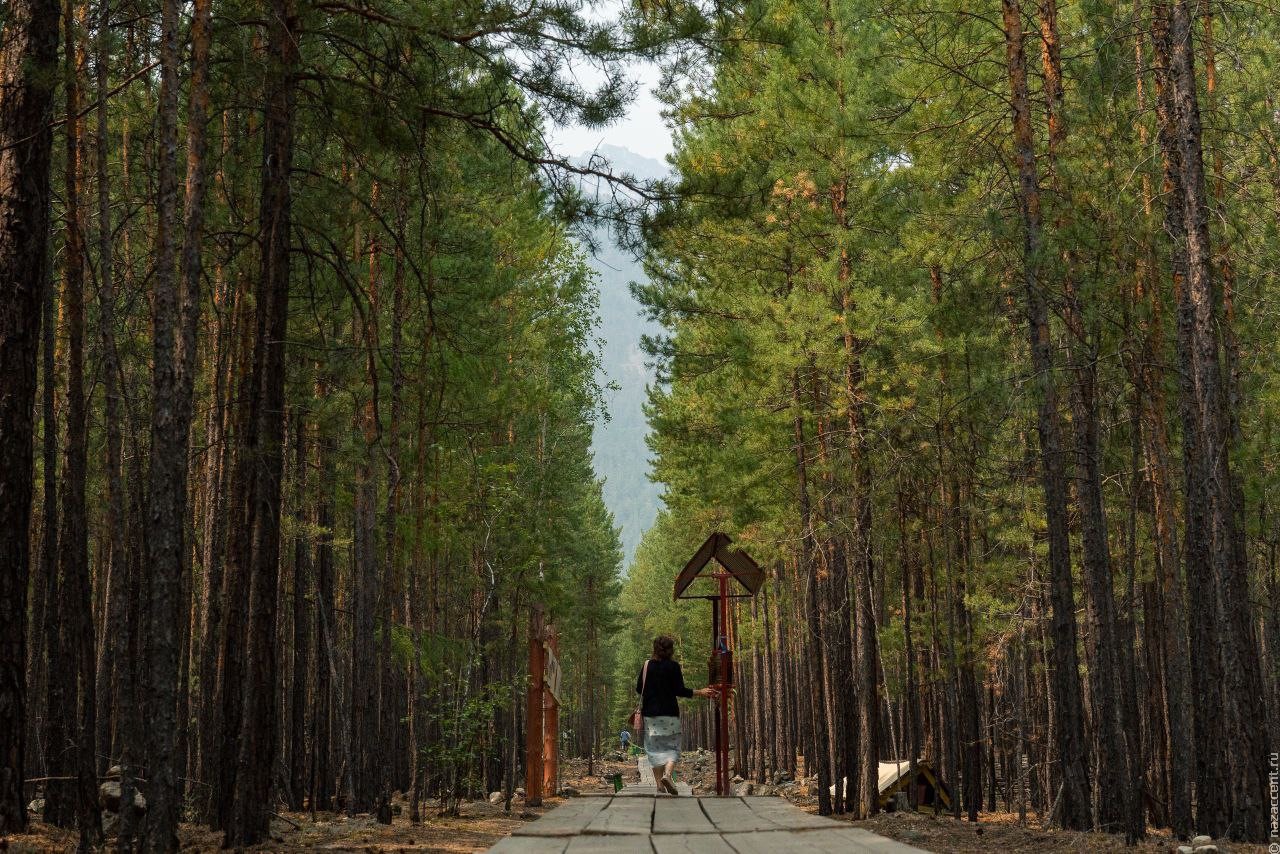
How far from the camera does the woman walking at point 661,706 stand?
11781 mm

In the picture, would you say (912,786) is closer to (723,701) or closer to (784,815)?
(723,701)

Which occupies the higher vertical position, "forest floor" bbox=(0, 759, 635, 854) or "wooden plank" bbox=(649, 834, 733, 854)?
"wooden plank" bbox=(649, 834, 733, 854)

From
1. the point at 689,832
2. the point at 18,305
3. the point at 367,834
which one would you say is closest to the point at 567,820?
the point at 689,832

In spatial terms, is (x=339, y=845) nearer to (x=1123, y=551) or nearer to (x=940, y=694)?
(x=1123, y=551)

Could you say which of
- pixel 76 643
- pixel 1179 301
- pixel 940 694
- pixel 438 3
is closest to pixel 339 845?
pixel 76 643

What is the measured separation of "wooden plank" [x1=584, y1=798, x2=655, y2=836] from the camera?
605 cm

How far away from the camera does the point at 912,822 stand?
15602 millimetres

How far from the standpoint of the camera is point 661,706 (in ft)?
38.9

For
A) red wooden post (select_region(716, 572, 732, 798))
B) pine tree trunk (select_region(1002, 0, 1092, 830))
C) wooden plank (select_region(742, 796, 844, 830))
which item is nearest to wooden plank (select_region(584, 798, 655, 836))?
wooden plank (select_region(742, 796, 844, 830))

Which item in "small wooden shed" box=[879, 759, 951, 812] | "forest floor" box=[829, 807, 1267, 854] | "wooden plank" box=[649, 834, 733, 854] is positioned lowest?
"small wooden shed" box=[879, 759, 951, 812]

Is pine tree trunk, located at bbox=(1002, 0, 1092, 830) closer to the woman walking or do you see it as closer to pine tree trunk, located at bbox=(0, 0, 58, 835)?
the woman walking

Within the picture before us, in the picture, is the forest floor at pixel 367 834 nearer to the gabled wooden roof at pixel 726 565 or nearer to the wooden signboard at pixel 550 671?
the wooden signboard at pixel 550 671

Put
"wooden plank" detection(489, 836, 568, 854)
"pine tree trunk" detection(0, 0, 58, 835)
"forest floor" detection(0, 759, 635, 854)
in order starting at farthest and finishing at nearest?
"forest floor" detection(0, 759, 635, 854)
"pine tree trunk" detection(0, 0, 58, 835)
"wooden plank" detection(489, 836, 568, 854)

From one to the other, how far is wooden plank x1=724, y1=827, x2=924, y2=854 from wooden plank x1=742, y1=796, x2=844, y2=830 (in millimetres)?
296
